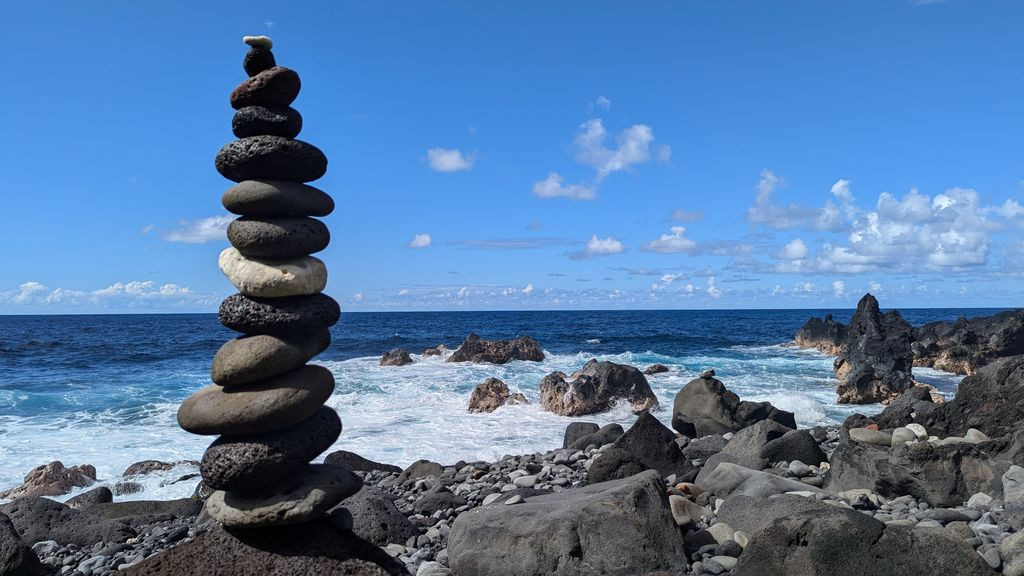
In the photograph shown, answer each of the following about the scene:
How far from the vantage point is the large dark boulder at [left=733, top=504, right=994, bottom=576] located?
5.71 metres

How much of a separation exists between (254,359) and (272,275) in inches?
25.3

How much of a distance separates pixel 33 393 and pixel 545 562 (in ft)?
88.3

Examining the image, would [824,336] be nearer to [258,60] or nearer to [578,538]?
[578,538]

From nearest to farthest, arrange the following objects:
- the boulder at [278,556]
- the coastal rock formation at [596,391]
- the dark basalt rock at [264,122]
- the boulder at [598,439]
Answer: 1. the boulder at [278,556]
2. the dark basalt rock at [264,122]
3. the boulder at [598,439]
4. the coastal rock formation at [596,391]

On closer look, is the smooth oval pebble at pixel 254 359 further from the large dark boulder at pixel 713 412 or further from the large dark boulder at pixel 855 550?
the large dark boulder at pixel 713 412

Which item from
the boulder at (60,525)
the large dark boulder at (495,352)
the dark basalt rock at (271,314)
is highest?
the dark basalt rock at (271,314)

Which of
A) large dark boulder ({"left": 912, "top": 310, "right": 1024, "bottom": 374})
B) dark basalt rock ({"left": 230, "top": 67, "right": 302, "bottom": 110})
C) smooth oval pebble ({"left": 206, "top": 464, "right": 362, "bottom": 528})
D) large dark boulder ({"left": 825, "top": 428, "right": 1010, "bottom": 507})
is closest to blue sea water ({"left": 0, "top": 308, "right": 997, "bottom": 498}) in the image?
large dark boulder ({"left": 912, "top": 310, "right": 1024, "bottom": 374})

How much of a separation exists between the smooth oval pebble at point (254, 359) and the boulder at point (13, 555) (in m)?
4.53

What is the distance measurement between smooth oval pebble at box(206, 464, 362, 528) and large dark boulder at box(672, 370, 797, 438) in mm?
13137

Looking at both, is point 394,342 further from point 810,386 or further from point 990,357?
point 990,357

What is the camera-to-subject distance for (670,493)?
9.25 meters

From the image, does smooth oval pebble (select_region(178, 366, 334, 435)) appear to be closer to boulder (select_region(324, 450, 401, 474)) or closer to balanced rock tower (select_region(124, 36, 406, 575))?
balanced rock tower (select_region(124, 36, 406, 575))

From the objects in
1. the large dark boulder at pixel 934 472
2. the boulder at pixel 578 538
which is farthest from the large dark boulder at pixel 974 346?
the boulder at pixel 578 538

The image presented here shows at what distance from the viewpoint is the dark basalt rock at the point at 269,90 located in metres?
5.80
